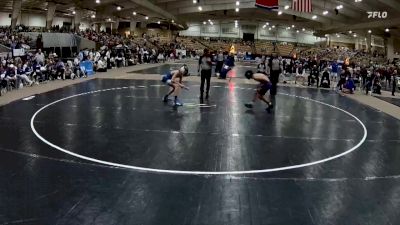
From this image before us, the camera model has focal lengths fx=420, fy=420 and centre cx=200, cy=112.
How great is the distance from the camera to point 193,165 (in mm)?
7508

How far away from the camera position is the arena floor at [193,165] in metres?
5.46

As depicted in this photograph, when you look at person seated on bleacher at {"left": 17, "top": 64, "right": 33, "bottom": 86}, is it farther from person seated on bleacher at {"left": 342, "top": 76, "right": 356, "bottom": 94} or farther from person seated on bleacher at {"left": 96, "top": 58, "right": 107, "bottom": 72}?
person seated on bleacher at {"left": 342, "top": 76, "right": 356, "bottom": 94}

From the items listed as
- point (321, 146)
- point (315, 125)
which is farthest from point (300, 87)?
point (321, 146)

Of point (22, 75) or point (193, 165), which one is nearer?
point (193, 165)

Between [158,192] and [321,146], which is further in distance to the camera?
[321,146]

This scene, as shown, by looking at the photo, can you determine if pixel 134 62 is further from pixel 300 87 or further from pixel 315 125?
pixel 315 125

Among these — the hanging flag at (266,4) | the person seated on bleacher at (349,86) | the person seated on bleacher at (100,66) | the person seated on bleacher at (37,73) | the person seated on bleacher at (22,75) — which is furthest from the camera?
the person seated on bleacher at (100,66)

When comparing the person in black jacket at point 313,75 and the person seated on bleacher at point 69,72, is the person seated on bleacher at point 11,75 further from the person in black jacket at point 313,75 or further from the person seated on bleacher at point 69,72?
the person in black jacket at point 313,75

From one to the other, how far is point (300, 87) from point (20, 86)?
537 inches

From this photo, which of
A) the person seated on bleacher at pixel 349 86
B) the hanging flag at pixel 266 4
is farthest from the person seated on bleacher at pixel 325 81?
the hanging flag at pixel 266 4

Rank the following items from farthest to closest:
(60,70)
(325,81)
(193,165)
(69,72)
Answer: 1. (325,81)
2. (69,72)
3. (60,70)
4. (193,165)

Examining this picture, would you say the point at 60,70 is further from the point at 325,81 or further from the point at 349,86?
the point at 349,86

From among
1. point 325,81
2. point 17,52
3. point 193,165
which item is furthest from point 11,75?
point 325,81

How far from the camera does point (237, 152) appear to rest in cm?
851
